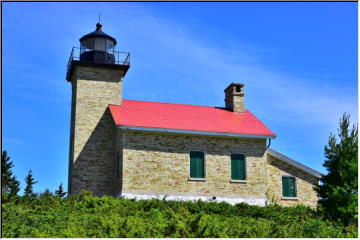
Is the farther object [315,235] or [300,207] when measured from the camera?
[300,207]

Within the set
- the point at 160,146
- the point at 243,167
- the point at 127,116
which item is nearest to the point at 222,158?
the point at 243,167

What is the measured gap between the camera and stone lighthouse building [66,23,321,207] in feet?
71.6

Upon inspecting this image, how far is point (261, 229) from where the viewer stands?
1392 cm

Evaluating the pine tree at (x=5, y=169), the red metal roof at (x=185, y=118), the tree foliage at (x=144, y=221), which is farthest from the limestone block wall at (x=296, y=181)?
the pine tree at (x=5, y=169)

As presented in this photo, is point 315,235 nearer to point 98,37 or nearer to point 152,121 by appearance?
point 152,121

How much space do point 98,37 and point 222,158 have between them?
8.73 metres

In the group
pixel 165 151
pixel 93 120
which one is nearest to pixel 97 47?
pixel 93 120

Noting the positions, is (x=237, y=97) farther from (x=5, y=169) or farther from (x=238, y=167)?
(x=5, y=169)

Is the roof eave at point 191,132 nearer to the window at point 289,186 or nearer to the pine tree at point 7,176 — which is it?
the window at point 289,186

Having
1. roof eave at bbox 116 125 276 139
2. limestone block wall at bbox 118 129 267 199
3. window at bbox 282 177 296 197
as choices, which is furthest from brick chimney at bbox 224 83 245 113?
window at bbox 282 177 296 197

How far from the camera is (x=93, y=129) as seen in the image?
2370 centimetres

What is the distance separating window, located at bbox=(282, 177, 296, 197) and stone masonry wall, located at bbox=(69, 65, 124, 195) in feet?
25.2

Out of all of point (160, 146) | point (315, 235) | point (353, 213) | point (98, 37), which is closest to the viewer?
point (315, 235)

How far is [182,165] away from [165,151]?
926 millimetres
